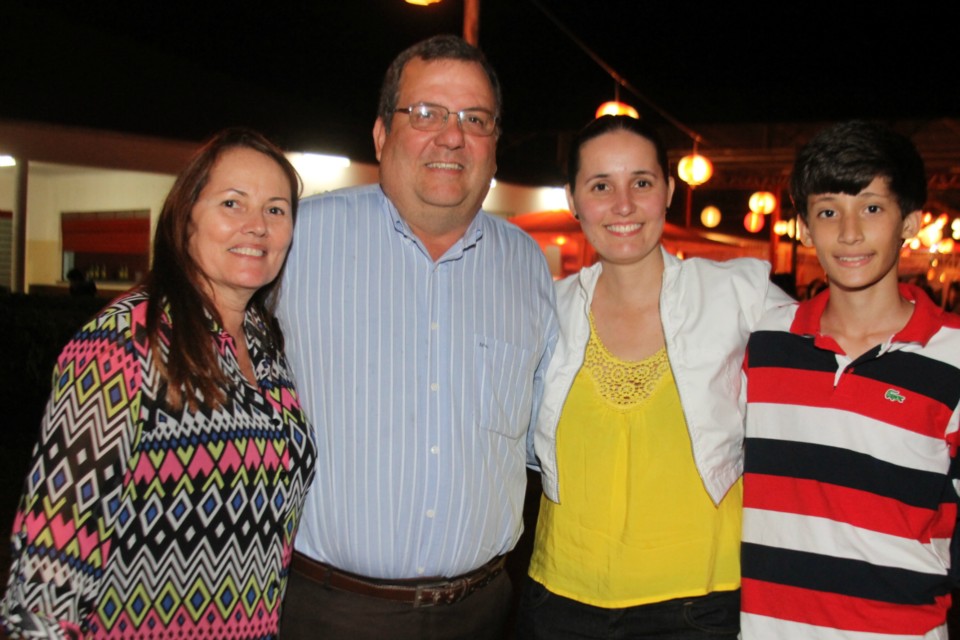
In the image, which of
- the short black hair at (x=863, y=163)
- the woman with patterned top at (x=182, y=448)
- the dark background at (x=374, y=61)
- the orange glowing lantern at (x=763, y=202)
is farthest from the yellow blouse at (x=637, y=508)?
the orange glowing lantern at (x=763, y=202)

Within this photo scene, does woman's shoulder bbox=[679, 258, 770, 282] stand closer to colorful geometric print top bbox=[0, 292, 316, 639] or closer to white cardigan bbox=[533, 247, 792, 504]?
white cardigan bbox=[533, 247, 792, 504]

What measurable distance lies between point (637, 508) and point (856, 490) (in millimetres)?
562

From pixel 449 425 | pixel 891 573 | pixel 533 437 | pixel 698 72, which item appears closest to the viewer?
pixel 891 573

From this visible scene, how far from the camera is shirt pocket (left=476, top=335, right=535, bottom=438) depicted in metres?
2.38

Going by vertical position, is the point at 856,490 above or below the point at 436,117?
below

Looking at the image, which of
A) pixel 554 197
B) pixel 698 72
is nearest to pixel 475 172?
pixel 698 72

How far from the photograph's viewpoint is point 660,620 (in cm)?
223

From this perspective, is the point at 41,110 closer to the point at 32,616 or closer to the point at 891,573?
the point at 32,616

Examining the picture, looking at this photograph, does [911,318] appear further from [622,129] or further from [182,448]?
[182,448]

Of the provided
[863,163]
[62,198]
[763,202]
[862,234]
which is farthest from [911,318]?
[763,202]

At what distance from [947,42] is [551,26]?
4.05 metres

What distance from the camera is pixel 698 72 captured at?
29.8ft

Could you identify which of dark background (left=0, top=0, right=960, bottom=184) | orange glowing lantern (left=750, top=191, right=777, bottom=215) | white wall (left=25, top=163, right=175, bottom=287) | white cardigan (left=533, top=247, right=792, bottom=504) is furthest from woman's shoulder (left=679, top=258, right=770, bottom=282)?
orange glowing lantern (left=750, top=191, right=777, bottom=215)

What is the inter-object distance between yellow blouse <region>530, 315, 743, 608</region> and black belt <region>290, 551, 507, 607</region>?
31cm
